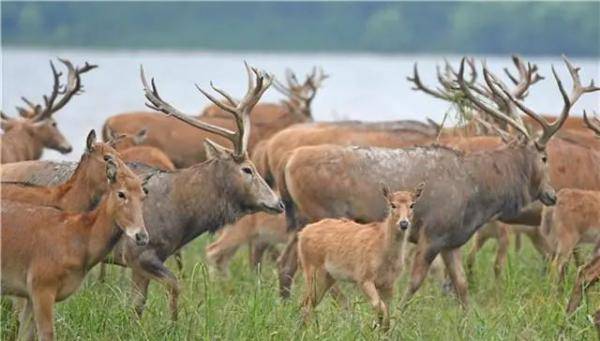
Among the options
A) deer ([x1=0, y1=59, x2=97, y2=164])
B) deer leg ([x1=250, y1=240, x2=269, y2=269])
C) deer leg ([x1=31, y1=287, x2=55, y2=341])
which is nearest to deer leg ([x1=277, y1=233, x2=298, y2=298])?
deer leg ([x1=250, y1=240, x2=269, y2=269])

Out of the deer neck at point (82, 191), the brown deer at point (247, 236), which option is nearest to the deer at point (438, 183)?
the brown deer at point (247, 236)

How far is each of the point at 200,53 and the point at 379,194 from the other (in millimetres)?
68171

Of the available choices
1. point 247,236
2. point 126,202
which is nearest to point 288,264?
point 247,236

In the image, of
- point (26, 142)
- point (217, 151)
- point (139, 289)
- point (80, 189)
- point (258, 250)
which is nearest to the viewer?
point (80, 189)

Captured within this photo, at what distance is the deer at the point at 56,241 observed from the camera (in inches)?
348

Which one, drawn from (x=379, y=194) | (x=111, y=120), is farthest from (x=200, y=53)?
(x=379, y=194)

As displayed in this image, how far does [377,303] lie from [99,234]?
81.2 inches

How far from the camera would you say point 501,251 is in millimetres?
13898

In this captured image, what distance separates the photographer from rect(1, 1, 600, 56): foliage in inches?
2486

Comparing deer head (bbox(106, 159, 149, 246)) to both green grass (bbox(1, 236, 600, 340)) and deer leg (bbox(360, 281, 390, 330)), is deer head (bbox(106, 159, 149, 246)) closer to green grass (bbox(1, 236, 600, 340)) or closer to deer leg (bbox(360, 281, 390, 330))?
green grass (bbox(1, 236, 600, 340))

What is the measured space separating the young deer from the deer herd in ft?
0.03

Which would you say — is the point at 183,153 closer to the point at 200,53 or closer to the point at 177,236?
the point at 177,236

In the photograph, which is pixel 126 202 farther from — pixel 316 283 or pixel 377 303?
pixel 316 283

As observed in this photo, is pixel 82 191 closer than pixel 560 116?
Yes
